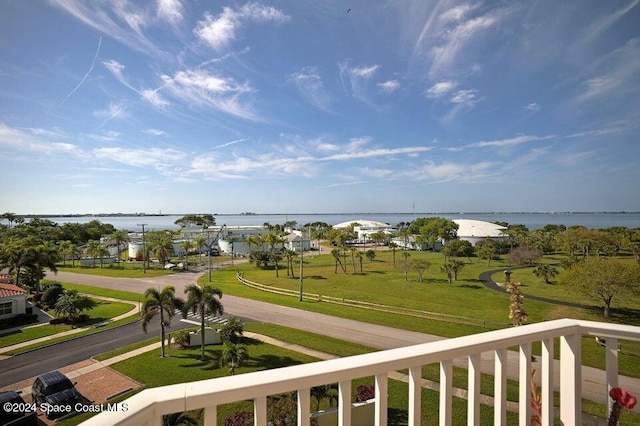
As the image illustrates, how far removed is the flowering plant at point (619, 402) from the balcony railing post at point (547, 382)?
367mm

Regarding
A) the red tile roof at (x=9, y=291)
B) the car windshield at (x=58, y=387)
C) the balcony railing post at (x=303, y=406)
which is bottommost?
the car windshield at (x=58, y=387)

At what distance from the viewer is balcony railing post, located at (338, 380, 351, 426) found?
5.68 ft

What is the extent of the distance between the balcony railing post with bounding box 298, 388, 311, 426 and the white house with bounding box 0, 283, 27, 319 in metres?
29.9

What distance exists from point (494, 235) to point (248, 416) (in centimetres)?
7801

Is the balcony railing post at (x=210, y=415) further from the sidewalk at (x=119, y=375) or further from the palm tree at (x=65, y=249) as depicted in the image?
the palm tree at (x=65, y=249)

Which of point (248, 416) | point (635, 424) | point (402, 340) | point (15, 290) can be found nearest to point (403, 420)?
point (248, 416)

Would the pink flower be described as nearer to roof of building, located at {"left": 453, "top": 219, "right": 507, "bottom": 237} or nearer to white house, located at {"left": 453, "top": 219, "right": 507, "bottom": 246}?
white house, located at {"left": 453, "top": 219, "right": 507, "bottom": 246}

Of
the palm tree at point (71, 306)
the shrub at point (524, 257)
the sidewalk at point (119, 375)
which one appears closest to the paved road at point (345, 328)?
the sidewalk at point (119, 375)

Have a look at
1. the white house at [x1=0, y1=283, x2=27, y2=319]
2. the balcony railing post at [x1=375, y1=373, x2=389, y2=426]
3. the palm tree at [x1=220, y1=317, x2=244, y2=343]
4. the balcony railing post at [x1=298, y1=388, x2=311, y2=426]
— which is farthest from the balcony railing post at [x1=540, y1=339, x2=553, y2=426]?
the white house at [x1=0, y1=283, x2=27, y2=319]

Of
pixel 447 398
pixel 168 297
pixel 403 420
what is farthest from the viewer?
pixel 168 297

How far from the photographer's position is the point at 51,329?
21.8 meters

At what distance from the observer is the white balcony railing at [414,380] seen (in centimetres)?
141

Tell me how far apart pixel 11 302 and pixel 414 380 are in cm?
3063

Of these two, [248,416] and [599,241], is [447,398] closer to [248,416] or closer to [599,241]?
[248,416]
